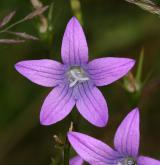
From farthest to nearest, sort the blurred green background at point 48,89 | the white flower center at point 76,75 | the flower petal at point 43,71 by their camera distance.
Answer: the blurred green background at point 48,89, the white flower center at point 76,75, the flower petal at point 43,71

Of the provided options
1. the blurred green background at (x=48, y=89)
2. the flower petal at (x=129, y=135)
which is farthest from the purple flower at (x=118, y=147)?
the blurred green background at (x=48, y=89)

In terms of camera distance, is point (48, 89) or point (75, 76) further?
point (48, 89)

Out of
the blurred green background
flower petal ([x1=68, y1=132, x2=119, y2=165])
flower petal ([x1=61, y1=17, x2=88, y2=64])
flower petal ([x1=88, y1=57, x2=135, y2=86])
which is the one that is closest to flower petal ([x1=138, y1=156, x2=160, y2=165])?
flower petal ([x1=68, y1=132, x2=119, y2=165])

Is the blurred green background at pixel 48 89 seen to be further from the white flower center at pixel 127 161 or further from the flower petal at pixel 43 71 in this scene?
the white flower center at pixel 127 161

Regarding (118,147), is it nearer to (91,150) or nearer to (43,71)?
(91,150)

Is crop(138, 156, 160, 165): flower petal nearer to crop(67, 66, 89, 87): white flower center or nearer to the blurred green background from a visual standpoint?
crop(67, 66, 89, 87): white flower center

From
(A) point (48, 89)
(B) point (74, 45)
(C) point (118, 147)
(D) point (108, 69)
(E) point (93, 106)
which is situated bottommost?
(A) point (48, 89)

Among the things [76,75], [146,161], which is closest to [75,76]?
[76,75]
